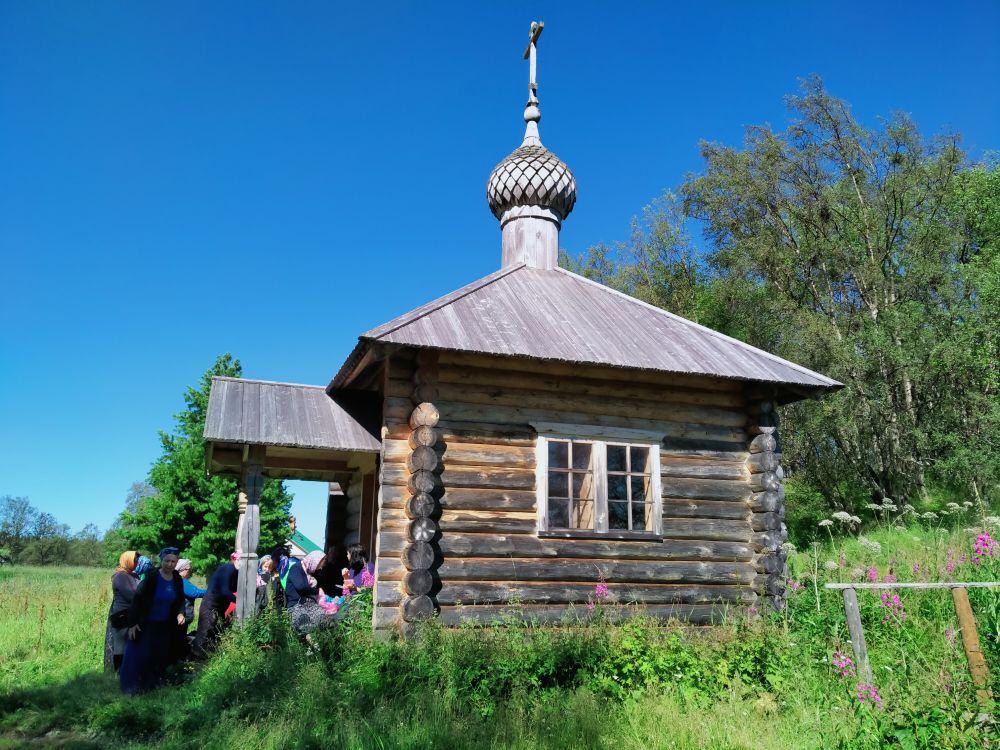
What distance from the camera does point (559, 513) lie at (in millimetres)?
9438

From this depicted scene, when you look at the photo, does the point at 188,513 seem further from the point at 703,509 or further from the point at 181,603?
the point at 703,509

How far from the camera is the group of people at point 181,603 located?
27.0ft

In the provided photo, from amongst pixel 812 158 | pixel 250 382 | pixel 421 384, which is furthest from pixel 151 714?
pixel 812 158

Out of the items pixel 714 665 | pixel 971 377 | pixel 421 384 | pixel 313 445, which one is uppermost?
pixel 971 377

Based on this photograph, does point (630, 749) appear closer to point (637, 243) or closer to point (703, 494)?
point (703, 494)

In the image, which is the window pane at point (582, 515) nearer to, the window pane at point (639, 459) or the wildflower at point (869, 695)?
the window pane at point (639, 459)

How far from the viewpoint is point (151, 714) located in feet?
22.6

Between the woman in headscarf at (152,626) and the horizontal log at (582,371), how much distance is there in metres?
3.61

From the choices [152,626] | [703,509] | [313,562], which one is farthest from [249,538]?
[703,509]

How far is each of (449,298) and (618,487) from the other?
10.1ft

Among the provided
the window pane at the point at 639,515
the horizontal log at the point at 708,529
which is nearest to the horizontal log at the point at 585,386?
the window pane at the point at 639,515

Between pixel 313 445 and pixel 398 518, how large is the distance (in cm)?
157

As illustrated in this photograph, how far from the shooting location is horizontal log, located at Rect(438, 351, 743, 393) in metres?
8.92

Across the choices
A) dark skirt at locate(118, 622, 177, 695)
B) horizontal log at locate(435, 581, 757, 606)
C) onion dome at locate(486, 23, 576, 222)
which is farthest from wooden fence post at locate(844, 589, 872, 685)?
onion dome at locate(486, 23, 576, 222)
